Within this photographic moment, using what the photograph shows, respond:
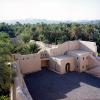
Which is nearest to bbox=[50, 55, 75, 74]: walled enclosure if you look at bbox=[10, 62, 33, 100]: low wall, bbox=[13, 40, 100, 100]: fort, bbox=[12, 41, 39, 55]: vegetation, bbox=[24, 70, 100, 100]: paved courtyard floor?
bbox=[13, 40, 100, 100]: fort

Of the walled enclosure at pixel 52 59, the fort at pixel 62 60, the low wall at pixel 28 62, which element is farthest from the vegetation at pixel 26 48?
the low wall at pixel 28 62

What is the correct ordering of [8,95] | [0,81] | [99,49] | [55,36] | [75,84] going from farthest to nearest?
[55,36] → [99,49] → [75,84] → [8,95] → [0,81]

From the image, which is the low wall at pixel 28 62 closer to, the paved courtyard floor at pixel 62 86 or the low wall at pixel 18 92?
the paved courtyard floor at pixel 62 86

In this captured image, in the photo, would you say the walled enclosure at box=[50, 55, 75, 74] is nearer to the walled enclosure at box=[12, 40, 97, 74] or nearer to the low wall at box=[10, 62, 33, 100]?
the walled enclosure at box=[12, 40, 97, 74]

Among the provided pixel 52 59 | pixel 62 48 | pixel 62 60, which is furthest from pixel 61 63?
pixel 62 48

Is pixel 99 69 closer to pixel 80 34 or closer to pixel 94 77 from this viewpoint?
pixel 94 77

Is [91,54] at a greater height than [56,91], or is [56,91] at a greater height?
[91,54]

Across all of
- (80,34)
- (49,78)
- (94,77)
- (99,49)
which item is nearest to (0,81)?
(49,78)
